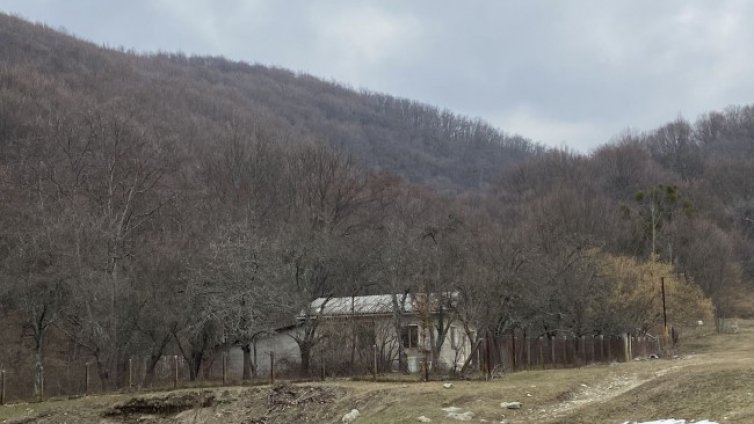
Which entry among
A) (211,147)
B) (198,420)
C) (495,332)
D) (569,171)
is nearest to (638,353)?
(495,332)

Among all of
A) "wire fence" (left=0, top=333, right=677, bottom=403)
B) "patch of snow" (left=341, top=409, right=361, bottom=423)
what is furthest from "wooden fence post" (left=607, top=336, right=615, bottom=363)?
"patch of snow" (left=341, top=409, right=361, bottom=423)

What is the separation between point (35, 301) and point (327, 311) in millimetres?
13843

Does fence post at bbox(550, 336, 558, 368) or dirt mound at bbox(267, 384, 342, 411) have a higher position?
fence post at bbox(550, 336, 558, 368)

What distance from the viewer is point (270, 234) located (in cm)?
4672

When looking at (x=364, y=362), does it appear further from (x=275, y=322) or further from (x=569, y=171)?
(x=569, y=171)

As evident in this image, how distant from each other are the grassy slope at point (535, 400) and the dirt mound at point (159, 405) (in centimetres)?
44

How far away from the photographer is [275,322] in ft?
122

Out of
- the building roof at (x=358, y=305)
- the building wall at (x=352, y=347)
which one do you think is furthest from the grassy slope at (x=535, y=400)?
the building roof at (x=358, y=305)

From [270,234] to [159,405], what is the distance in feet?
64.9

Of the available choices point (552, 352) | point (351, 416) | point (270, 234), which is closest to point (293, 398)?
point (351, 416)

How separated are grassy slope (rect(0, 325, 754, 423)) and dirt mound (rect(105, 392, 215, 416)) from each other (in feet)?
1.44

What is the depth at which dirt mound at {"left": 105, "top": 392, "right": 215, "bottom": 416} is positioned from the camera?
89.6 ft

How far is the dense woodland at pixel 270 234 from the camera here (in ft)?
117

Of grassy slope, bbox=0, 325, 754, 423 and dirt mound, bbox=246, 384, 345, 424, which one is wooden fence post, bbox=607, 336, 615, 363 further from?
dirt mound, bbox=246, 384, 345, 424
